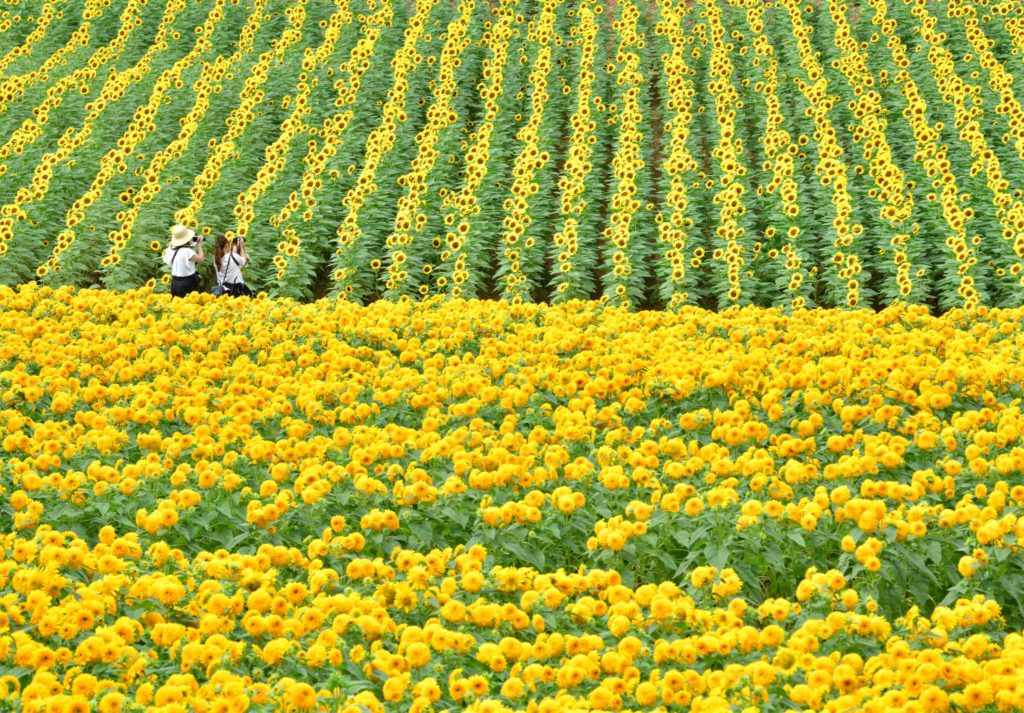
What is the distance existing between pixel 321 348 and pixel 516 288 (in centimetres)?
509

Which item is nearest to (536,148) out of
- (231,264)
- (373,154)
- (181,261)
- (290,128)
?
(373,154)

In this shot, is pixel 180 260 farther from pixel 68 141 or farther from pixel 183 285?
pixel 68 141

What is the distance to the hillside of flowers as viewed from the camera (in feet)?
49.4

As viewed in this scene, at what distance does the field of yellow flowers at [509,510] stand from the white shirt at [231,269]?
11.8 ft

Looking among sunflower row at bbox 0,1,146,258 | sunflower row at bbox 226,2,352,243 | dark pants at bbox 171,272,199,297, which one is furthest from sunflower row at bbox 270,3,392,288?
sunflower row at bbox 0,1,146,258

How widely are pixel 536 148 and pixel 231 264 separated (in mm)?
5172

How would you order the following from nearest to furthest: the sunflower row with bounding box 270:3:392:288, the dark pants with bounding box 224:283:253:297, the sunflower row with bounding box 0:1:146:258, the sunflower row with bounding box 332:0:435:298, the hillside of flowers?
the dark pants with bounding box 224:283:253:297 → the hillside of flowers → the sunflower row with bounding box 332:0:435:298 → the sunflower row with bounding box 270:3:392:288 → the sunflower row with bounding box 0:1:146:258

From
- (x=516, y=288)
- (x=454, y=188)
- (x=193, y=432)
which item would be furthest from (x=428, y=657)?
(x=454, y=188)

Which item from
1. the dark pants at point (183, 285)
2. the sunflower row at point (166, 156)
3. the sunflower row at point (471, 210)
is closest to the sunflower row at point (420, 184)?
the sunflower row at point (471, 210)

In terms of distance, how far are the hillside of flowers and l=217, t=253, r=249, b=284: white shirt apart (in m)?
0.61

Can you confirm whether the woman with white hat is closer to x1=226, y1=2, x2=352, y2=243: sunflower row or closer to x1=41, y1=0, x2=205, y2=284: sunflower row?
x1=226, y1=2, x2=352, y2=243: sunflower row

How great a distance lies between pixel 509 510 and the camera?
6410 millimetres

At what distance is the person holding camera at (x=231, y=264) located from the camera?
1444 centimetres

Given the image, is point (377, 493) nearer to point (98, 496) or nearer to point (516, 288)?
point (98, 496)
